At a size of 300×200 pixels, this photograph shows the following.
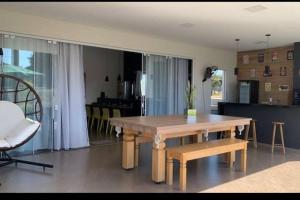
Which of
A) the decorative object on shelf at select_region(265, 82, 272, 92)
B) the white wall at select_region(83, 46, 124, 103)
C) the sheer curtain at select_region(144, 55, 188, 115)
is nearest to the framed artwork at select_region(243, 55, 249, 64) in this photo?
the decorative object on shelf at select_region(265, 82, 272, 92)

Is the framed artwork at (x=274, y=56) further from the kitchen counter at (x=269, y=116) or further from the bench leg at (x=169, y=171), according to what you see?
the bench leg at (x=169, y=171)

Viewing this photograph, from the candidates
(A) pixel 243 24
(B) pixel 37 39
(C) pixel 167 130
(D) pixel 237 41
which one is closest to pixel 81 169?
(C) pixel 167 130

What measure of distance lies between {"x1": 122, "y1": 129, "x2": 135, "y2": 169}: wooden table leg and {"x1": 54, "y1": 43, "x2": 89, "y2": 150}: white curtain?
176 cm

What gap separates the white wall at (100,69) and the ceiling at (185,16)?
10.6 ft

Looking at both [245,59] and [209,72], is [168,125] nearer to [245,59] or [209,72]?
[209,72]

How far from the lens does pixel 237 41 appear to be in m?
7.32

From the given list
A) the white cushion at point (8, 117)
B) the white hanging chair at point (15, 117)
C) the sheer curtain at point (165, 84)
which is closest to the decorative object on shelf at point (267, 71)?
the sheer curtain at point (165, 84)

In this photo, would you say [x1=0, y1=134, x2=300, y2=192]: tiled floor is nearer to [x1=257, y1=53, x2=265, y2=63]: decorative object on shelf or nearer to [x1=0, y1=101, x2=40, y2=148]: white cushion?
[x1=0, y1=101, x2=40, y2=148]: white cushion

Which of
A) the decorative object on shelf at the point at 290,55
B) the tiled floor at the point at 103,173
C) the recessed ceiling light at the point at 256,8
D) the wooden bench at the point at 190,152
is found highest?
the recessed ceiling light at the point at 256,8

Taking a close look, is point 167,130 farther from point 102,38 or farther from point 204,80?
point 204,80

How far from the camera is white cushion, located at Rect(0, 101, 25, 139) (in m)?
4.29

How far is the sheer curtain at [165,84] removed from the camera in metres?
7.13

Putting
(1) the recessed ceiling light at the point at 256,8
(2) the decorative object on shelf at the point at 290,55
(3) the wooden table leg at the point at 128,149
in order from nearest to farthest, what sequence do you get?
(1) the recessed ceiling light at the point at 256,8 → (3) the wooden table leg at the point at 128,149 → (2) the decorative object on shelf at the point at 290,55

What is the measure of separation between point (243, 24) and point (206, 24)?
694mm
